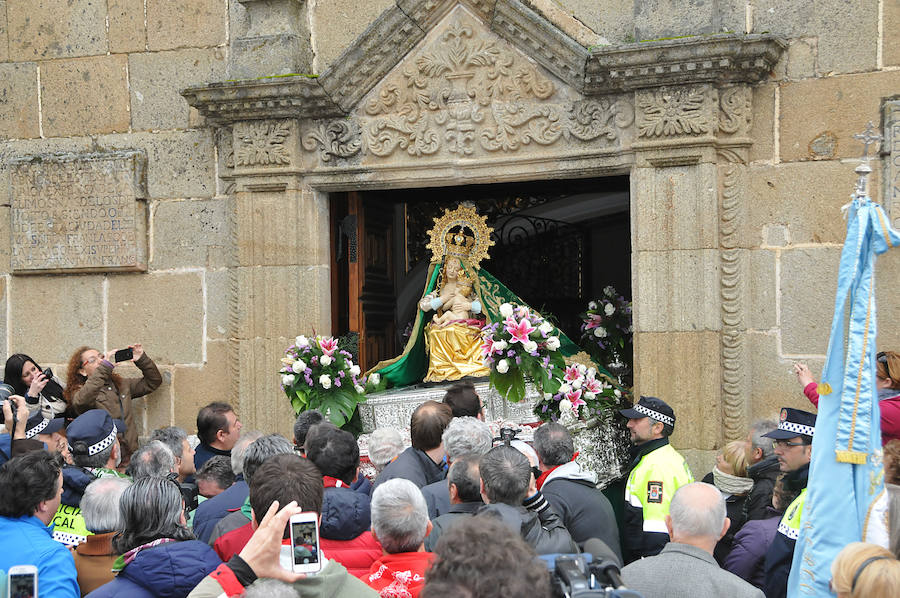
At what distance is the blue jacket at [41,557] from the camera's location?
3.46 metres

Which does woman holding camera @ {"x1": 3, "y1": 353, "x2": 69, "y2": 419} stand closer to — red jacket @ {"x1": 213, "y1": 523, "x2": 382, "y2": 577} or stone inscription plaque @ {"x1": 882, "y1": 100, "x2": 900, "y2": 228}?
red jacket @ {"x1": 213, "y1": 523, "x2": 382, "y2": 577}

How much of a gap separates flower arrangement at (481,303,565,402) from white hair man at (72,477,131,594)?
3.48 m

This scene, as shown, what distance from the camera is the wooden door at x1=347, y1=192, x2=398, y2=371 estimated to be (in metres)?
8.29

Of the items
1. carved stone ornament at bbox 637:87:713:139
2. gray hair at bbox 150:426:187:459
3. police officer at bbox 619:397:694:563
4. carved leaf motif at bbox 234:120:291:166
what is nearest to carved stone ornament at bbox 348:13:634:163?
carved stone ornament at bbox 637:87:713:139

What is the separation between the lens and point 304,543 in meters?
2.73

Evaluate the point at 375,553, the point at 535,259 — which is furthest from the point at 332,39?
the point at 375,553

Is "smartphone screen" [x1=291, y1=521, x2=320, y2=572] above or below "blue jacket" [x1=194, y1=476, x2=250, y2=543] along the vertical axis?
above

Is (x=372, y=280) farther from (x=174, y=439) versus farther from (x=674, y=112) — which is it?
(x=174, y=439)

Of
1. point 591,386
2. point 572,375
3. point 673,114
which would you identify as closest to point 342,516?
point 572,375

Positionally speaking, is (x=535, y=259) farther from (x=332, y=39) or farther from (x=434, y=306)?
(x=332, y=39)

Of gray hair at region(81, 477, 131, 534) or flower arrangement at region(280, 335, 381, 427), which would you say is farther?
flower arrangement at region(280, 335, 381, 427)

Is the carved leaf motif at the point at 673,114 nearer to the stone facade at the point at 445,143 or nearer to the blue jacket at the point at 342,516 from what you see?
the stone facade at the point at 445,143

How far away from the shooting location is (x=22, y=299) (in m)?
8.32

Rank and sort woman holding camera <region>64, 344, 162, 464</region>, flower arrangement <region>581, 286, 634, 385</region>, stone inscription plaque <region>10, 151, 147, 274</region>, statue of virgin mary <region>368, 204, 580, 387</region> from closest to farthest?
woman holding camera <region>64, 344, 162, 464</region> → statue of virgin mary <region>368, 204, 580, 387</region> → stone inscription plaque <region>10, 151, 147, 274</region> → flower arrangement <region>581, 286, 634, 385</region>
